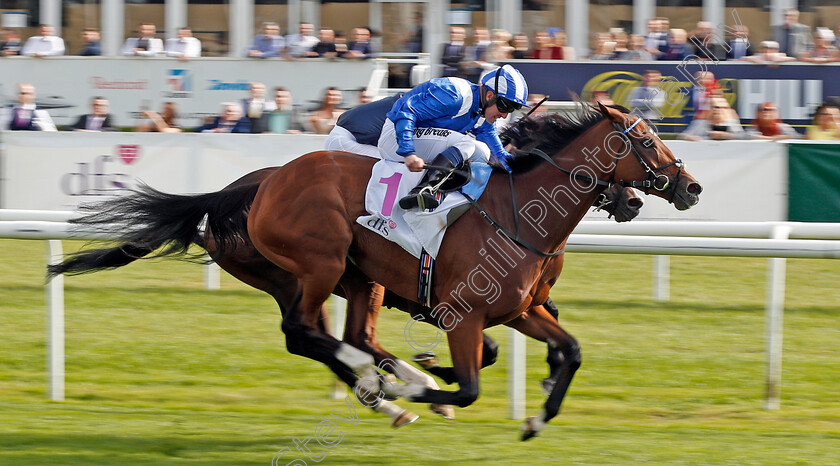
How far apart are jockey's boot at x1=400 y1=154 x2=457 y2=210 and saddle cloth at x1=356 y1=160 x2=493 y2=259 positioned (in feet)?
0.10

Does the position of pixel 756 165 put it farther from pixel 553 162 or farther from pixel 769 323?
pixel 553 162

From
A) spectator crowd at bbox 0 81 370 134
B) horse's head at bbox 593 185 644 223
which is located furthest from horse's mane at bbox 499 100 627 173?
spectator crowd at bbox 0 81 370 134

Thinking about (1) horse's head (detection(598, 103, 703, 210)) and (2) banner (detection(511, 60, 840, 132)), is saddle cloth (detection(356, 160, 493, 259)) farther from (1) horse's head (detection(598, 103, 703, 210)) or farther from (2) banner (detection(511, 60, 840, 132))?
(2) banner (detection(511, 60, 840, 132))

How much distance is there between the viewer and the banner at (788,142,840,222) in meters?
7.77

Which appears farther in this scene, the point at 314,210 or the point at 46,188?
the point at 46,188

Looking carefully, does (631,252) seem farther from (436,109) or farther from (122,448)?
(122,448)

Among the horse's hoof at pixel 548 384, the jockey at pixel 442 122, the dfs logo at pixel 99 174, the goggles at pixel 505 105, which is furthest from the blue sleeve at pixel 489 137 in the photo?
the dfs logo at pixel 99 174

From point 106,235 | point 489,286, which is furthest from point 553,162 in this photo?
Answer: point 106,235

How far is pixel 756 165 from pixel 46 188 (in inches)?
223

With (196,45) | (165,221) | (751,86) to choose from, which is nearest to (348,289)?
(165,221)

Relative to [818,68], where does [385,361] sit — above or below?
below

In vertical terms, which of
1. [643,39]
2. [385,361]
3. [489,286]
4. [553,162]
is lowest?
[385,361]

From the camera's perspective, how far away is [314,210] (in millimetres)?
4184

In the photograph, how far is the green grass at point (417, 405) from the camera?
405 cm
